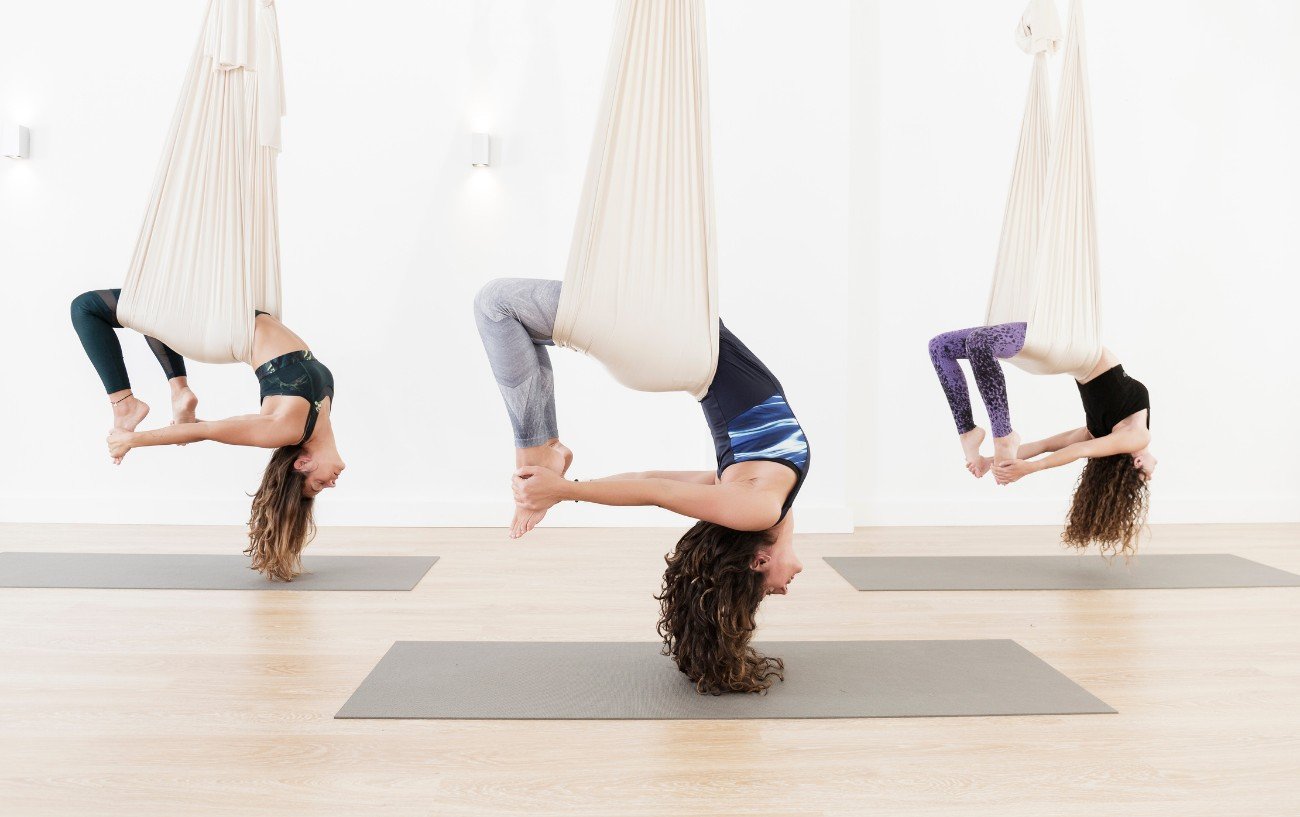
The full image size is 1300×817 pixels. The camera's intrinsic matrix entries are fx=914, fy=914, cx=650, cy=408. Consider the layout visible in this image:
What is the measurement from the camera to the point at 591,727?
219 centimetres

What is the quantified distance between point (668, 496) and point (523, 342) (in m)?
0.50

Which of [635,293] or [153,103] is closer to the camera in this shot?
[635,293]

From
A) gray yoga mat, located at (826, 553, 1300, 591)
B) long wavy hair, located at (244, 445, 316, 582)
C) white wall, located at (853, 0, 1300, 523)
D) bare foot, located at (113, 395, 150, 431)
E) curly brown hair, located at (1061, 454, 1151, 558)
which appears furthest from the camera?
white wall, located at (853, 0, 1300, 523)

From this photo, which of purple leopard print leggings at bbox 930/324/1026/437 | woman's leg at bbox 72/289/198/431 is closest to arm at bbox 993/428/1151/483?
purple leopard print leggings at bbox 930/324/1026/437

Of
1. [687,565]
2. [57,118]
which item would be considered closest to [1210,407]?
[687,565]

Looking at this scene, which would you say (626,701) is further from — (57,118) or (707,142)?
(57,118)

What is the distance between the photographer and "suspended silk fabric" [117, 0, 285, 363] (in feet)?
9.62

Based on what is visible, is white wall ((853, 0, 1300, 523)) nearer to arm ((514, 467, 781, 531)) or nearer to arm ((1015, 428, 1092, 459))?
arm ((1015, 428, 1092, 459))

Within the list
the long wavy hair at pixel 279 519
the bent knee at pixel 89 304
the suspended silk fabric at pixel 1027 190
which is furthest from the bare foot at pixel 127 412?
the suspended silk fabric at pixel 1027 190

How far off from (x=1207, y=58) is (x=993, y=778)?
501 cm

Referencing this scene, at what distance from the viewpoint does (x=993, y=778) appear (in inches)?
76.4

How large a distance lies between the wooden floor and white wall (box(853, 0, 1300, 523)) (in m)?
1.83

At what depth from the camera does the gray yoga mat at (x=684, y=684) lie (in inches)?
89.9

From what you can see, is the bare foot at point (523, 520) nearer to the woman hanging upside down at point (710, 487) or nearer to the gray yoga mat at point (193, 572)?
the woman hanging upside down at point (710, 487)
